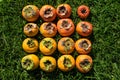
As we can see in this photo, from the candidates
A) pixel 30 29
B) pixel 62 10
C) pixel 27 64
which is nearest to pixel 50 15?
pixel 62 10

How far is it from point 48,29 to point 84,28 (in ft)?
1.29

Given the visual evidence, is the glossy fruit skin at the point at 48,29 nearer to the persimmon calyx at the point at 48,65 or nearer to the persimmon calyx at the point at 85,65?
the persimmon calyx at the point at 48,65

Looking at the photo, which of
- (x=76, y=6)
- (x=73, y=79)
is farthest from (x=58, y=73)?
(x=76, y=6)

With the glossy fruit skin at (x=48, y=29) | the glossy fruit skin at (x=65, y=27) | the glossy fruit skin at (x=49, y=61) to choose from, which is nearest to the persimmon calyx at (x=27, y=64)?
the glossy fruit skin at (x=49, y=61)

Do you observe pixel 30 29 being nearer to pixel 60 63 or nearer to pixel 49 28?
pixel 49 28

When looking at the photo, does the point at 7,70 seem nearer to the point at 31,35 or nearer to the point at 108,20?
the point at 31,35

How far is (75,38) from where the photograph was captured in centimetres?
462

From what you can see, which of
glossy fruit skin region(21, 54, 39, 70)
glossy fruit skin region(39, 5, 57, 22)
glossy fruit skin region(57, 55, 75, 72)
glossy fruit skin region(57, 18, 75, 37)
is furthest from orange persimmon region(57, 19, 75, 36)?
glossy fruit skin region(21, 54, 39, 70)

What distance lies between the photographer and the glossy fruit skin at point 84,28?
14.7 ft

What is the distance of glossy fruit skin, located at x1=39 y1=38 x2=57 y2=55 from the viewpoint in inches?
174

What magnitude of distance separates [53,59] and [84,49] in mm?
352

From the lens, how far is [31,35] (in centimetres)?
453

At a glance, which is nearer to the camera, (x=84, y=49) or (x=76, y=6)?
(x=84, y=49)

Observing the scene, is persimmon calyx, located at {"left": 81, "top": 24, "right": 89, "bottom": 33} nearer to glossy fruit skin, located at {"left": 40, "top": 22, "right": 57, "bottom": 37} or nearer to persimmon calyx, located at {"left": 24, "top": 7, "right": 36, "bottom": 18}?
glossy fruit skin, located at {"left": 40, "top": 22, "right": 57, "bottom": 37}
